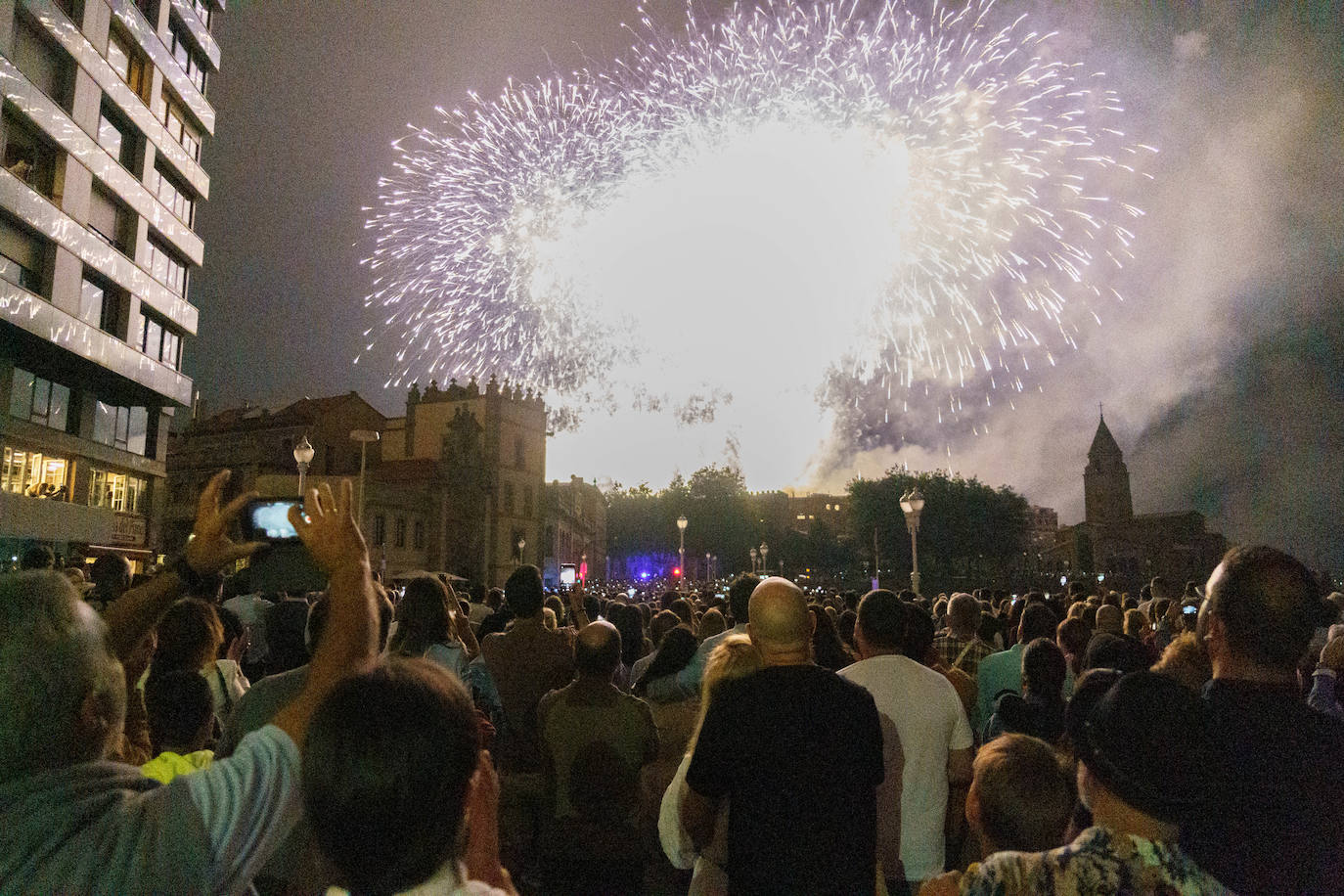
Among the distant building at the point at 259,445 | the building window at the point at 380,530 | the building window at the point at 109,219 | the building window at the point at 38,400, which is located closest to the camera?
the building window at the point at 38,400

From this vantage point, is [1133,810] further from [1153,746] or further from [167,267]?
[167,267]

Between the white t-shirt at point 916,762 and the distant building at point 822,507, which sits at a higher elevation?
the distant building at point 822,507

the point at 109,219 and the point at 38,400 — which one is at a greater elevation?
the point at 109,219

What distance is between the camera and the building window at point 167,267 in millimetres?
33291

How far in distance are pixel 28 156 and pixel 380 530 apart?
95.0 feet

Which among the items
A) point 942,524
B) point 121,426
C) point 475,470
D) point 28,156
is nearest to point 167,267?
point 121,426

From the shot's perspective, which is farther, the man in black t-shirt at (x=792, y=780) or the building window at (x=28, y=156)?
the building window at (x=28, y=156)

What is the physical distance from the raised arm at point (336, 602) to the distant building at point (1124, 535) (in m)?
109

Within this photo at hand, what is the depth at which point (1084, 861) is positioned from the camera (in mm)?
2189

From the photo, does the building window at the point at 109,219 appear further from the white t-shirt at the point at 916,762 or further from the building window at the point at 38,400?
the white t-shirt at the point at 916,762

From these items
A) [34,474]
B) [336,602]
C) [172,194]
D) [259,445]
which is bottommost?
[336,602]

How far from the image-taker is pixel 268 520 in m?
3.04

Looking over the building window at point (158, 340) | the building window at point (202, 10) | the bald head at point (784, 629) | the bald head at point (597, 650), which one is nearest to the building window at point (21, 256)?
the building window at point (158, 340)

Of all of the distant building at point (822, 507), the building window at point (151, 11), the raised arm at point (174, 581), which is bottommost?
the raised arm at point (174, 581)
